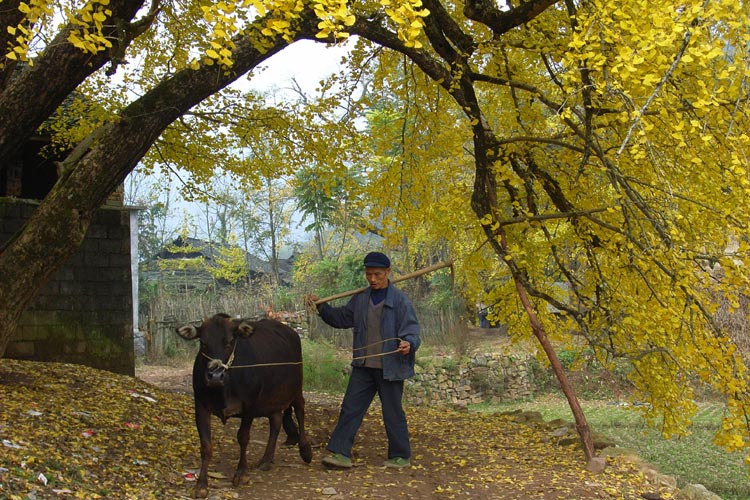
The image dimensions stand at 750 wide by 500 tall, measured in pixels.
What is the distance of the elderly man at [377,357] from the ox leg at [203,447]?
1.25m

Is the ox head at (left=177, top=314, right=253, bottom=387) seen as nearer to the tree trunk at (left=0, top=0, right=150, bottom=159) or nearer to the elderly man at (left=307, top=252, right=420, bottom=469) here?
the elderly man at (left=307, top=252, right=420, bottom=469)

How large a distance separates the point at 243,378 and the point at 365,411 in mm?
1299

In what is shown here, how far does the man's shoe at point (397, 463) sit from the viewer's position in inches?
286

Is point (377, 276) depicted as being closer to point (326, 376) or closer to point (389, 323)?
point (389, 323)

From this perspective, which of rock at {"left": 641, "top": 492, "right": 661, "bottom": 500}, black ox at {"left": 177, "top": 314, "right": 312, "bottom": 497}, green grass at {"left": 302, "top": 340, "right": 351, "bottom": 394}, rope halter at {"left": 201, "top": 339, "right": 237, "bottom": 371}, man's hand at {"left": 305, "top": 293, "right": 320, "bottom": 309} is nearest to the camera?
rope halter at {"left": 201, "top": 339, "right": 237, "bottom": 371}

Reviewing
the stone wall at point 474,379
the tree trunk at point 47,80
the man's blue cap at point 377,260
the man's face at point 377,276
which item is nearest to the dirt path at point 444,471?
the man's face at point 377,276

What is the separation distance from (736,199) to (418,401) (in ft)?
42.0

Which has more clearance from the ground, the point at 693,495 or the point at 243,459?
the point at 243,459

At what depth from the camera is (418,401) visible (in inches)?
724

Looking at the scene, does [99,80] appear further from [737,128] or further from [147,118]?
[737,128]

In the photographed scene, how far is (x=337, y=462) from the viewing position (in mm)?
7043

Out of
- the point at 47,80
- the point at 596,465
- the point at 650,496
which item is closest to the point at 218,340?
the point at 47,80

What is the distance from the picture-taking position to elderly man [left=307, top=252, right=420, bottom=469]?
7.10m

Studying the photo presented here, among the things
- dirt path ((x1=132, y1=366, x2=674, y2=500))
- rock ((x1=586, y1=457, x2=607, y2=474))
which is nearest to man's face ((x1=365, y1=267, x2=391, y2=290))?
dirt path ((x1=132, y1=366, x2=674, y2=500))
